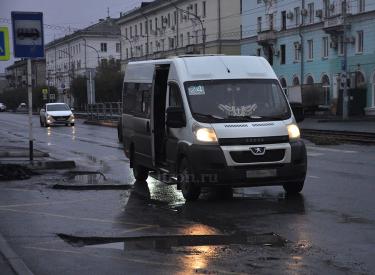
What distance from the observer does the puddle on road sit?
23.7 feet

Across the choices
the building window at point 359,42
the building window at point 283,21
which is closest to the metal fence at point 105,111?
the building window at point 359,42

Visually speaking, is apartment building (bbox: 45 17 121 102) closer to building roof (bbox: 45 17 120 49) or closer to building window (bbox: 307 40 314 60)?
building roof (bbox: 45 17 120 49)

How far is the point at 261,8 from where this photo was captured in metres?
70.0

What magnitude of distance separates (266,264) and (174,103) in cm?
536

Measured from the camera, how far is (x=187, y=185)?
10516 mm

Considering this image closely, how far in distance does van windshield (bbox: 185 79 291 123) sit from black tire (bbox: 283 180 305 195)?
1.17 m

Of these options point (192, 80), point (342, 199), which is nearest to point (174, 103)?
point (192, 80)

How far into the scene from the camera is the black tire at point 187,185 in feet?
34.2

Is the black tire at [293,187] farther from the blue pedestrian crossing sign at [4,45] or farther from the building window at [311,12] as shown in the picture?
the building window at [311,12]

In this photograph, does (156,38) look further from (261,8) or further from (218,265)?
(218,265)

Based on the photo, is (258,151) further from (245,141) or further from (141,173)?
(141,173)

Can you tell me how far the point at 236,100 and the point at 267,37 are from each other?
193 ft

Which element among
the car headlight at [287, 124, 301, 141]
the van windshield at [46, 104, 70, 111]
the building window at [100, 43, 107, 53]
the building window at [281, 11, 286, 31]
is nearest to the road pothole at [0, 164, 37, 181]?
the car headlight at [287, 124, 301, 141]

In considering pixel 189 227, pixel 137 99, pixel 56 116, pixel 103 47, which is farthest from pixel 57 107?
pixel 103 47
